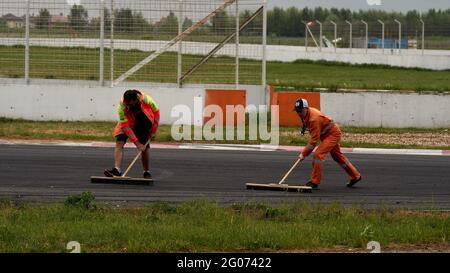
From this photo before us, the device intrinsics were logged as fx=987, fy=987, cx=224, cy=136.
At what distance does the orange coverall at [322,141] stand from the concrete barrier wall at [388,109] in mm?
8944

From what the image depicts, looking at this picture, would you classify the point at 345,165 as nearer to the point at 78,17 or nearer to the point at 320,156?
the point at 320,156

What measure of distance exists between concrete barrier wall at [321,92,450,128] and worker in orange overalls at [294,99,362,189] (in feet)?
29.4

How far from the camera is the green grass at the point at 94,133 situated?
22.0m

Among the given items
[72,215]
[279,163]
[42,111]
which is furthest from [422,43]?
[72,215]

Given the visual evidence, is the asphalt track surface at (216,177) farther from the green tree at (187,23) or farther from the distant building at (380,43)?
the distant building at (380,43)

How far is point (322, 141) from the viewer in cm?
1552

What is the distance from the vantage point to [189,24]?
25469 mm

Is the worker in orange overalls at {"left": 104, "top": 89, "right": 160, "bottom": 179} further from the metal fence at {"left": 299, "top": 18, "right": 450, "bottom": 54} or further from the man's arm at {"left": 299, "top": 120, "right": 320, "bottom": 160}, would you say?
the metal fence at {"left": 299, "top": 18, "right": 450, "bottom": 54}

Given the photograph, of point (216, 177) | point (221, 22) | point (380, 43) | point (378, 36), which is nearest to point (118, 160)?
point (216, 177)

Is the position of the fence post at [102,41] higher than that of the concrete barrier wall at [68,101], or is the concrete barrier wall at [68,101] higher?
the fence post at [102,41]

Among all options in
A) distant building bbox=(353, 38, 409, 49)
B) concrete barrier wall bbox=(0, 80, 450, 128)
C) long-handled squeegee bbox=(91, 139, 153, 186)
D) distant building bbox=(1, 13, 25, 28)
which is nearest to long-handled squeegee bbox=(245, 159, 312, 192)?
long-handled squeegee bbox=(91, 139, 153, 186)

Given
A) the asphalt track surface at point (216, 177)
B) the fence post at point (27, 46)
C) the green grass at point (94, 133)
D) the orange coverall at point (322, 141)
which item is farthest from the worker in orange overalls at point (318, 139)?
the fence post at point (27, 46)

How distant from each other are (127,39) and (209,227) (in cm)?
1476
